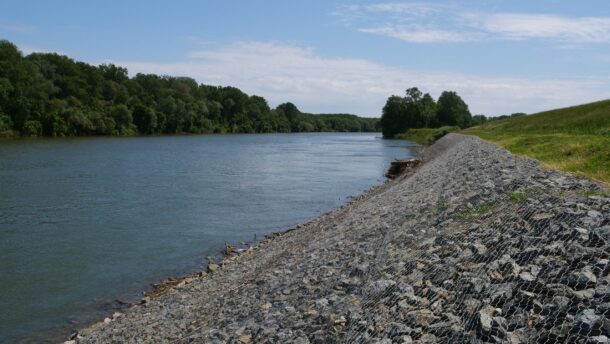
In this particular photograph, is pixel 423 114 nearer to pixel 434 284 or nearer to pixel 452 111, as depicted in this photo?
pixel 452 111

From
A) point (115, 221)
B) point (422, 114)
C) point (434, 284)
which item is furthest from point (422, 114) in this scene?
point (434, 284)

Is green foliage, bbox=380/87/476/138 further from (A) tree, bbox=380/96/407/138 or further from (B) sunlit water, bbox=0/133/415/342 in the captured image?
(B) sunlit water, bbox=0/133/415/342

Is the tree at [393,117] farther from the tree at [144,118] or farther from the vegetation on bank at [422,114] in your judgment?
the tree at [144,118]

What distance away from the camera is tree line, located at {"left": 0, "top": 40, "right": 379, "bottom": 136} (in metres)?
108

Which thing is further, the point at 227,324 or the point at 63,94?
the point at 63,94

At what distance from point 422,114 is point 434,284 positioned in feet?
555

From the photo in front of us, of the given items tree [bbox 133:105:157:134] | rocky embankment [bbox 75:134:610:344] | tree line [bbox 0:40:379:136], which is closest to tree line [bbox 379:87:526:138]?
tree line [bbox 0:40:379:136]

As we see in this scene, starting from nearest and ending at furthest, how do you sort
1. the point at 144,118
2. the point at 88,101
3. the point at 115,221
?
the point at 115,221 < the point at 88,101 < the point at 144,118

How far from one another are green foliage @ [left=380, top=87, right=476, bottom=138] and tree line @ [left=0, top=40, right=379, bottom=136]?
63385 mm

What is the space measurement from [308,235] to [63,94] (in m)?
130

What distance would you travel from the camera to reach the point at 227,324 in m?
10.9

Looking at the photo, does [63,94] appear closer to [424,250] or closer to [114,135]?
[114,135]

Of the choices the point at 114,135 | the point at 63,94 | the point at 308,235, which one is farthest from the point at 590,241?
the point at 63,94

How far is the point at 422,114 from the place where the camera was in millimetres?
172625
